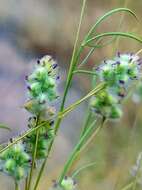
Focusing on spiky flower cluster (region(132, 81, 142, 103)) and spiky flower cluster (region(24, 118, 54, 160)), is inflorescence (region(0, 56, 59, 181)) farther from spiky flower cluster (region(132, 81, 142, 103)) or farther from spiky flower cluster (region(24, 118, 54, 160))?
spiky flower cluster (region(132, 81, 142, 103))

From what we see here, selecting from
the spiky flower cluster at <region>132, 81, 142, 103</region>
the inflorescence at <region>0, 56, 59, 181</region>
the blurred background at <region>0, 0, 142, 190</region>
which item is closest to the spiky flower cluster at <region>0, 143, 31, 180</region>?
the inflorescence at <region>0, 56, 59, 181</region>

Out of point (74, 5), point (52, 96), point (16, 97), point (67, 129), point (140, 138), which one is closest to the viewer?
point (52, 96)

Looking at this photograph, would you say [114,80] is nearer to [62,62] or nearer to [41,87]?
[41,87]

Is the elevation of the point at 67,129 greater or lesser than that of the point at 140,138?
greater

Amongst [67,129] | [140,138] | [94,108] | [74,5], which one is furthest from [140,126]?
[94,108]

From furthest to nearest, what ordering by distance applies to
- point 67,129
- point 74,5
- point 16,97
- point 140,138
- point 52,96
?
point 74,5
point 67,129
point 16,97
point 140,138
point 52,96

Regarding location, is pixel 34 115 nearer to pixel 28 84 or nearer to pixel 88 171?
pixel 28 84
